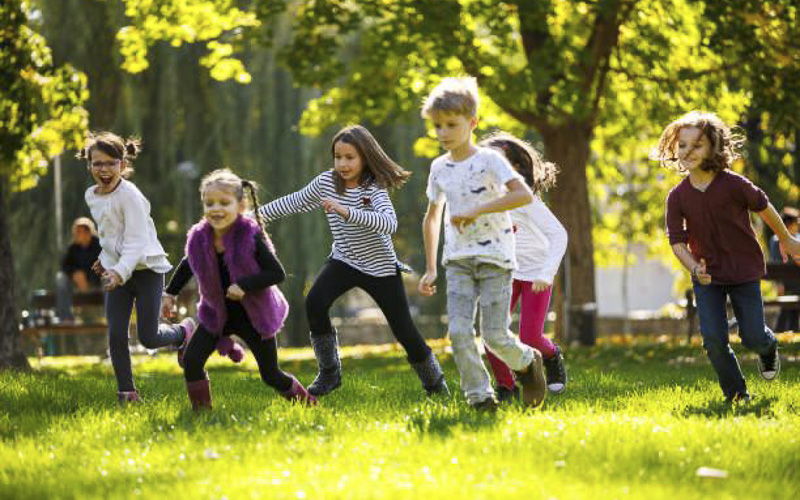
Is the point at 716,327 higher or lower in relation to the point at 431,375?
higher

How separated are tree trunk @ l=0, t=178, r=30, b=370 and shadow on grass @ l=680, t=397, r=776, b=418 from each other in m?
8.39

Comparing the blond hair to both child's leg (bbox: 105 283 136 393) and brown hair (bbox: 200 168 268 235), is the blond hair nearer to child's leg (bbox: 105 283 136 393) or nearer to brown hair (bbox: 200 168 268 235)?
brown hair (bbox: 200 168 268 235)

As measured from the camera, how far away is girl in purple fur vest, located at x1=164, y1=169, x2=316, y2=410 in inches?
267

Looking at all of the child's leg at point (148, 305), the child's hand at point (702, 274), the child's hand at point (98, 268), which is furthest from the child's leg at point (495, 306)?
the child's hand at point (98, 268)

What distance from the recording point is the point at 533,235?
8.06 m

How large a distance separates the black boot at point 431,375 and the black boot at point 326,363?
0.52 metres

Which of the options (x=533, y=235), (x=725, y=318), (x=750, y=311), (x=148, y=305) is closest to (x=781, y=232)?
(x=750, y=311)

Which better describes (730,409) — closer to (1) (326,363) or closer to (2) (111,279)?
(1) (326,363)

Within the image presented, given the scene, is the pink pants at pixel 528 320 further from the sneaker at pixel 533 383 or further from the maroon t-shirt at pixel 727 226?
the maroon t-shirt at pixel 727 226

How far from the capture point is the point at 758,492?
16.1ft

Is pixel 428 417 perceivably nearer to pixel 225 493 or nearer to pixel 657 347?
pixel 225 493

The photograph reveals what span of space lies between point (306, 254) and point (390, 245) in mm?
16926

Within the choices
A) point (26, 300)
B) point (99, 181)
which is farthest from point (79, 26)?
point (99, 181)

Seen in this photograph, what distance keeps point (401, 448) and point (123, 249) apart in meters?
3.03
